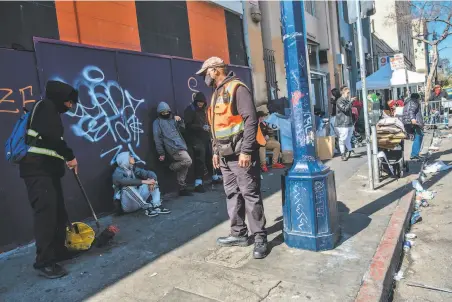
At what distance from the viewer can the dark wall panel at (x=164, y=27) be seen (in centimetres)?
653

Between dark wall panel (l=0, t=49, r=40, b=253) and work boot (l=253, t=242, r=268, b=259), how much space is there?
2782 mm

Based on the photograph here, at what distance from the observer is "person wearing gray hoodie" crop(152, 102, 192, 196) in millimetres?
6285

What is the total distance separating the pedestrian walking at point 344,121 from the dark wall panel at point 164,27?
3.84 metres

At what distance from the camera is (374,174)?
671cm

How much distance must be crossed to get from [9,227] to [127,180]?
5.23 ft

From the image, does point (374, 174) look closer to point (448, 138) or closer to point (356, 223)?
point (356, 223)

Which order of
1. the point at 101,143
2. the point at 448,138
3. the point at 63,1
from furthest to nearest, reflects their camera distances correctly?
the point at 448,138
the point at 101,143
the point at 63,1

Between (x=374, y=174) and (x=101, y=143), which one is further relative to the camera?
(x=374, y=174)

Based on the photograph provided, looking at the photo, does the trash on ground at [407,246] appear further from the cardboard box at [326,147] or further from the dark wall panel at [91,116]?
the cardboard box at [326,147]

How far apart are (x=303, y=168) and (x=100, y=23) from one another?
392 cm

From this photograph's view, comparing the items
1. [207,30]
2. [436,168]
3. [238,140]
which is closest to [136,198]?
[238,140]

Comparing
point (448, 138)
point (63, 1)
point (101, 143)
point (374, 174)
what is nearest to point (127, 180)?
point (101, 143)

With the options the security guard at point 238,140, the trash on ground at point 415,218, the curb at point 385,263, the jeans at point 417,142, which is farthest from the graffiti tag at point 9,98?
the jeans at point 417,142

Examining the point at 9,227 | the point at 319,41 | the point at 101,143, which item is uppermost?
the point at 319,41
